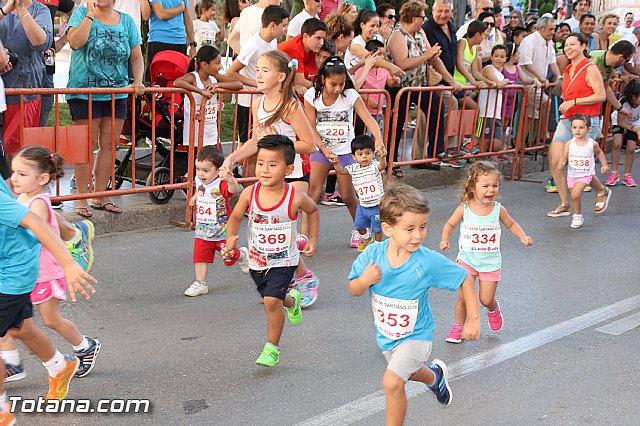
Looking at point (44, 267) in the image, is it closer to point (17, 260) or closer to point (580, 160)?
point (17, 260)

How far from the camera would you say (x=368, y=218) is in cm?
817

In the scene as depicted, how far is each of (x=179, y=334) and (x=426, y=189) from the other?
6288 mm

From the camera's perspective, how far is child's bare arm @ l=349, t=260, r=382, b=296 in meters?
4.15

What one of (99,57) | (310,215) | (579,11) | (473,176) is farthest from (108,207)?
(579,11)

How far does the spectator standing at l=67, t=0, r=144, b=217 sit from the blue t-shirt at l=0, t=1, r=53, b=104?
25cm

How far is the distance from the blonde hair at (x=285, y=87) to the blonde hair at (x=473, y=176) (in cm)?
137

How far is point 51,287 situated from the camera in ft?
15.5

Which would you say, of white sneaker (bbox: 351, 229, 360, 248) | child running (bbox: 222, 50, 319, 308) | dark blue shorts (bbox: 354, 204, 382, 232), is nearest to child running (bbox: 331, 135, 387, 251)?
dark blue shorts (bbox: 354, 204, 382, 232)

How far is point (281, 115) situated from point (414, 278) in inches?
105

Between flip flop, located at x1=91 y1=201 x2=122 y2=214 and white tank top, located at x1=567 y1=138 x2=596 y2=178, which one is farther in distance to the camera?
white tank top, located at x1=567 y1=138 x2=596 y2=178

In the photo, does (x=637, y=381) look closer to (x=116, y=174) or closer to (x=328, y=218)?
(x=328, y=218)

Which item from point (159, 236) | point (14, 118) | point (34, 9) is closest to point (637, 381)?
point (159, 236)

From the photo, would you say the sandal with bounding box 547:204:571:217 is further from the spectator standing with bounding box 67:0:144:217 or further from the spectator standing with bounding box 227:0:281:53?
the spectator standing with bounding box 67:0:144:217

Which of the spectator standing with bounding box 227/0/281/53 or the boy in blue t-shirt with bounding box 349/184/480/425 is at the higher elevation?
the spectator standing with bounding box 227/0/281/53
